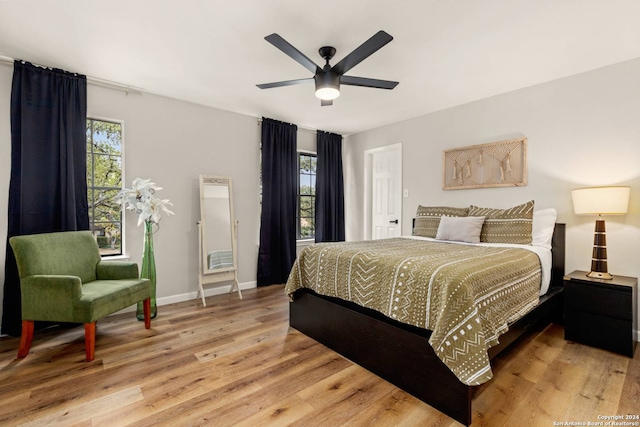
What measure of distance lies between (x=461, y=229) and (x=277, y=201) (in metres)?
2.55

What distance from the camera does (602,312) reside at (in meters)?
2.43

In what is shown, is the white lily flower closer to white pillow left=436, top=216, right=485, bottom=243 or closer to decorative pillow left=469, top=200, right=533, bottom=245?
white pillow left=436, top=216, right=485, bottom=243

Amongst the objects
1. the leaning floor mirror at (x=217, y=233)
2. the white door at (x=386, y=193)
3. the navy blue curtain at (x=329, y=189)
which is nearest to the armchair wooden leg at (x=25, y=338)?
the leaning floor mirror at (x=217, y=233)

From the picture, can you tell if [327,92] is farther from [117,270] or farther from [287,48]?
[117,270]

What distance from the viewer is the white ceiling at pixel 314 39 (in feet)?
6.61

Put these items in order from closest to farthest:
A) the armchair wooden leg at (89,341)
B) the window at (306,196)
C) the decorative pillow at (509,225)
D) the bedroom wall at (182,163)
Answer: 1. the armchair wooden leg at (89,341)
2. the decorative pillow at (509,225)
3. the bedroom wall at (182,163)
4. the window at (306,196)

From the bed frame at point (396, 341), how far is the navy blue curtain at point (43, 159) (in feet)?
8.03

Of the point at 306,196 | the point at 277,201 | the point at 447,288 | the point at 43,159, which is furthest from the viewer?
the point at 306,196

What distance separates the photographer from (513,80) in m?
3.14

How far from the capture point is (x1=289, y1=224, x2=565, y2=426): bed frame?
5.50 ft

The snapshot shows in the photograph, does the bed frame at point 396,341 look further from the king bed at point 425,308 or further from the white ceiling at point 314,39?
the white ceiling at point 314,39

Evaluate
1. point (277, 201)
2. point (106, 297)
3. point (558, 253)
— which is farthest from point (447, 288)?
point (277, 201)

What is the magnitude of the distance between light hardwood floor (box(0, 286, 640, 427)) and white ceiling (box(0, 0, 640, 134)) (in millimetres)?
2509

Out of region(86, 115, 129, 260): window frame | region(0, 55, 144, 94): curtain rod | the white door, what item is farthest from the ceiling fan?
the white door
